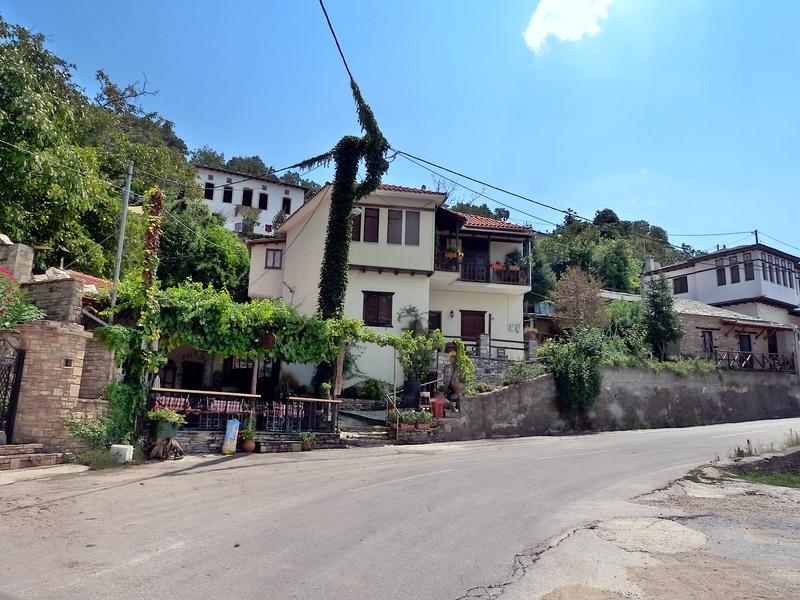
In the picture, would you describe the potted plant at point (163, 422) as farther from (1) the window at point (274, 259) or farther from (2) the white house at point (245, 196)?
(2) the white house at point (245, 196)

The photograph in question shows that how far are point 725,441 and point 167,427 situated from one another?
17221 mm

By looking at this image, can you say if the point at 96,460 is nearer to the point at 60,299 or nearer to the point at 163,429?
the point at 163,429

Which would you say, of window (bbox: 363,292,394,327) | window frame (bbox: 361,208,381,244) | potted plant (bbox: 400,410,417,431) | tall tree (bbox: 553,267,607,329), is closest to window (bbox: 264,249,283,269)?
window frame (bbox: 361,208,381,244)

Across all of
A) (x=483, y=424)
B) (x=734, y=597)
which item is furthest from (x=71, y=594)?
(x=483, y=424)

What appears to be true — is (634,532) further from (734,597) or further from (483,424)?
(483,424)

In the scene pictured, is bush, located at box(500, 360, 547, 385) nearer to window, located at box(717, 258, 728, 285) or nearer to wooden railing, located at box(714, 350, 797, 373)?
wooden railing, located at box(714, 350, 797, 373)

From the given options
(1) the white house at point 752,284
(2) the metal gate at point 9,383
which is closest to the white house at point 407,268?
(2) the metal gate at point 9,383

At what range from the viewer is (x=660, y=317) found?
98.1 ft

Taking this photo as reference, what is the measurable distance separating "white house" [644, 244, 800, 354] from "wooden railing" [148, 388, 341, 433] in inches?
1140

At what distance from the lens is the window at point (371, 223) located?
85.1ft

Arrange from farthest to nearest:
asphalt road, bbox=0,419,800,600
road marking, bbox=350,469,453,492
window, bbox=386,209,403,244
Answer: window, bbox=386,209,403,244
road marking, bbox=350,469,453,492
asphalt road, bbox=0,419,800,600

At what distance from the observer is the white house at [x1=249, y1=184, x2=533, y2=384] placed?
84.4ft

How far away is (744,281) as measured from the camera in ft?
134

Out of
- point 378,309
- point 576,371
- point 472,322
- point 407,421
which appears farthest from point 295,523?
point 472,322
